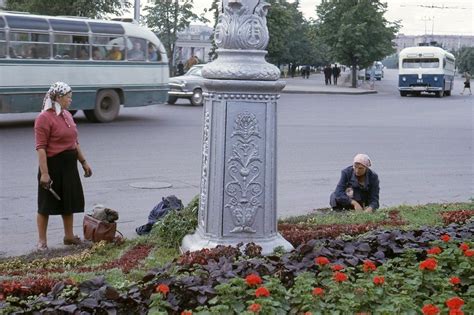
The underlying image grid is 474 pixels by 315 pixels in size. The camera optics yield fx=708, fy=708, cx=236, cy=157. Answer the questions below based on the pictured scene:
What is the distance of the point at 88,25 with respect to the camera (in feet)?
65.5

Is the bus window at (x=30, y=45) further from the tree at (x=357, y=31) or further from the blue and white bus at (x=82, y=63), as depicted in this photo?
the tree at (x=357, y=31)

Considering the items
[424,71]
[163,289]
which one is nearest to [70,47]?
[163,289]

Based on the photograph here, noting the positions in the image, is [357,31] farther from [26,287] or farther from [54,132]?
[26,287]

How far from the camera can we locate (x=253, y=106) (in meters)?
5.90

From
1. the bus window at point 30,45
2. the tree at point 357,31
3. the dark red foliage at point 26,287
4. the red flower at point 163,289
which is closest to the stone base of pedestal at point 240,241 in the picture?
the dark red foliage at point 26,287

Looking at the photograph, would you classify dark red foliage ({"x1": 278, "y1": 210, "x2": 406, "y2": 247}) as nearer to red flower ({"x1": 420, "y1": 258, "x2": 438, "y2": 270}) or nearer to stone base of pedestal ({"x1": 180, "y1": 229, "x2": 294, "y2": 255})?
stone base of pedestal ({"x1": 180, "y1": 229, "x2": 294, "y2": 255})

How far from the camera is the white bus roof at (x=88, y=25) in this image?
712 inches

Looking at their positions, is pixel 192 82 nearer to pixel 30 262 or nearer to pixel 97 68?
pixel 97 68

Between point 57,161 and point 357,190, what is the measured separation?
3705 mm

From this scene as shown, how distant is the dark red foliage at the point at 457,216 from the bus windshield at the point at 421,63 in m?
38.0

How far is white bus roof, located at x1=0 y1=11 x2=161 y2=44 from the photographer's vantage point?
59.3ft

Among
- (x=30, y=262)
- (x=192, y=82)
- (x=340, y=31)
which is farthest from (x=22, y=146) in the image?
(x=340, y=31)

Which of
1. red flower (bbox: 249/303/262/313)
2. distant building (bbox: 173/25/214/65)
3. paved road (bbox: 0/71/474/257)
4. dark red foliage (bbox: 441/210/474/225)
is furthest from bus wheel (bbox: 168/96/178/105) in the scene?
red flower (bbox: 249/303/262/313)

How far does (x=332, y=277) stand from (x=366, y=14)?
5046cm
